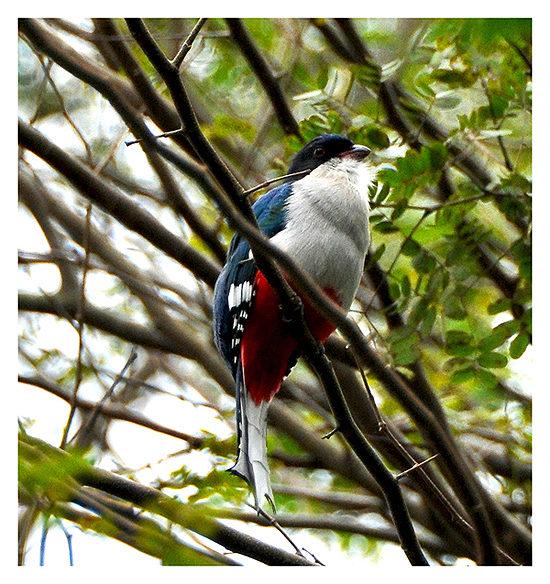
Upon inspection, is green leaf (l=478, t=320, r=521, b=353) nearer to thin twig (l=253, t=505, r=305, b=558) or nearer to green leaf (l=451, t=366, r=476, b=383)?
green leaf (l=451, t=366, r=476, b=383)

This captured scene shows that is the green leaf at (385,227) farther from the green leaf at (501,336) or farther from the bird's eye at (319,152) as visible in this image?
the green leaf at (501,336)

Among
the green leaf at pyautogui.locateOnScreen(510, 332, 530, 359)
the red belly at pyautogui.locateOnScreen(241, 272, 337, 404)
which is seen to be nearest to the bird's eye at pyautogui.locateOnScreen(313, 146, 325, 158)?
the red belly at pyautogui.locateOnScreen(241, 272, 337, 404)

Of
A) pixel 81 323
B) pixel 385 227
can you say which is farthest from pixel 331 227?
pixel 81 323

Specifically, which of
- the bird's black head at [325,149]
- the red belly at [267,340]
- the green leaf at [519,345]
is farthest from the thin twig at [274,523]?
the bird's black head at [325,149]

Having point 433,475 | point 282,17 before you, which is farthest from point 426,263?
point 282,17

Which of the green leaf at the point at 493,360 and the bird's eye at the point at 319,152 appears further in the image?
the bird's eye at the point at 319,152

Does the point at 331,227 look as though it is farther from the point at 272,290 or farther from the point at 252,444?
the point at 252,444
